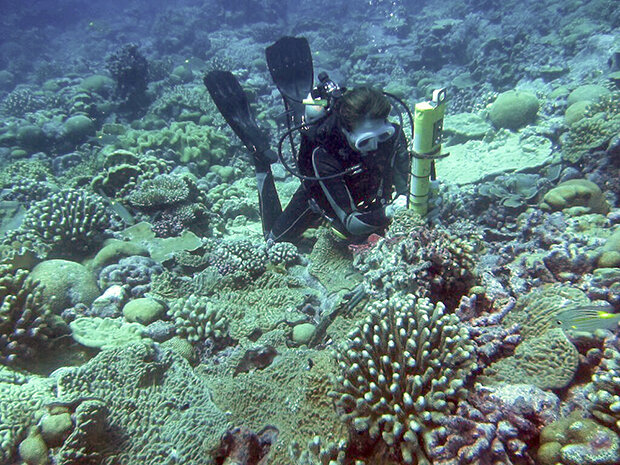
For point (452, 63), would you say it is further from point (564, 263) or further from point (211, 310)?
point (211, 310)

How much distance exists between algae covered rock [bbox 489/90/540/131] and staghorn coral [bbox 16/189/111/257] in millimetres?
10211

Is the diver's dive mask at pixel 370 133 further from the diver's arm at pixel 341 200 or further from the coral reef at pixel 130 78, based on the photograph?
the coral reef at pixel 130 78

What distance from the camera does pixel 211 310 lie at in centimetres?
439

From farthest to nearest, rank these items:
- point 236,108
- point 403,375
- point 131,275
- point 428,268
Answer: point 236,108, point 131,275, point 428,268, point 403,375

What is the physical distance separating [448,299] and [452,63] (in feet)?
54.7

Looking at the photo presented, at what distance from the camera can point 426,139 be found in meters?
3.63

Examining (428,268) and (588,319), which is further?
(428,268)

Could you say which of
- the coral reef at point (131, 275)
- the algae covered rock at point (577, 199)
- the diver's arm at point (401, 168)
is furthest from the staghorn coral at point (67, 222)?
the algae covered rock at point (577, 199)

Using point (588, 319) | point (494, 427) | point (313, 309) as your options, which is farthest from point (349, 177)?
point (494, 427)

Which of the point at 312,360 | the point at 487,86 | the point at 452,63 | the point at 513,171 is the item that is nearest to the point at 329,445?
the point at 312,360

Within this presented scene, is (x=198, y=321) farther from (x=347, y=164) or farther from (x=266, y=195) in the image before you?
(x=266, y=195)

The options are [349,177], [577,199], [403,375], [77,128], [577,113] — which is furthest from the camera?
[77,128]

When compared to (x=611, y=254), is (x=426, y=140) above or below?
above

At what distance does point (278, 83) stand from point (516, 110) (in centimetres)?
678
